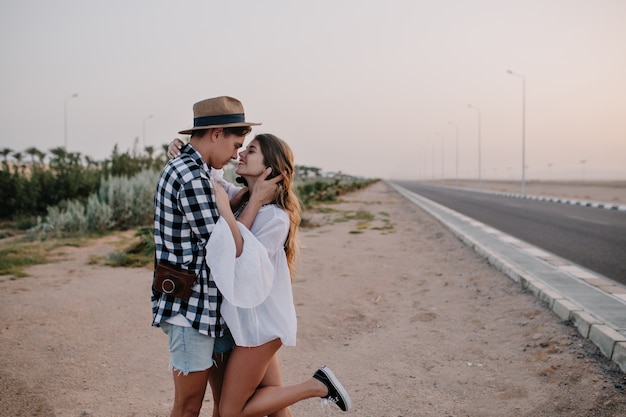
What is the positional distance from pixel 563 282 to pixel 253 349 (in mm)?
4899

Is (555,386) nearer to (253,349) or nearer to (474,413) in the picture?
(474,413)

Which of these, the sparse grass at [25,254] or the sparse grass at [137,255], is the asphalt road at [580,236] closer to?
the sparse grass at [137,255]

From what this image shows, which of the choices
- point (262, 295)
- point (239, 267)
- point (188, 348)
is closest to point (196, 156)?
point (239, 267)

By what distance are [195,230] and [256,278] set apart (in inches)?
12.0

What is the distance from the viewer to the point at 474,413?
3.24 meters

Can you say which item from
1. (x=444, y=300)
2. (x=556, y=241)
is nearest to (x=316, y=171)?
(x=556, y=241)

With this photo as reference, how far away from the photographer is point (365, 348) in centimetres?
454

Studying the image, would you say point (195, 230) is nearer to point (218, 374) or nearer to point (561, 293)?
point (218, 374)

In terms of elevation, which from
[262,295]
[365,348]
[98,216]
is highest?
[262,295]


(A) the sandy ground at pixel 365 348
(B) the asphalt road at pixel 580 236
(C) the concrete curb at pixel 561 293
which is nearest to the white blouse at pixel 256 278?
(A) the sandy ground at pixel 365 348

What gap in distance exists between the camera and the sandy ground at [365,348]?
338cm

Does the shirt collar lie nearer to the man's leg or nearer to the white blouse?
the white blouse

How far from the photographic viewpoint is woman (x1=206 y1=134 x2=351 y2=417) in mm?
2045

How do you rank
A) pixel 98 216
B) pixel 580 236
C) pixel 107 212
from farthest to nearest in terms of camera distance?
1. pixel 107 212
2. pixel 98 216
3. pixel 580 236
